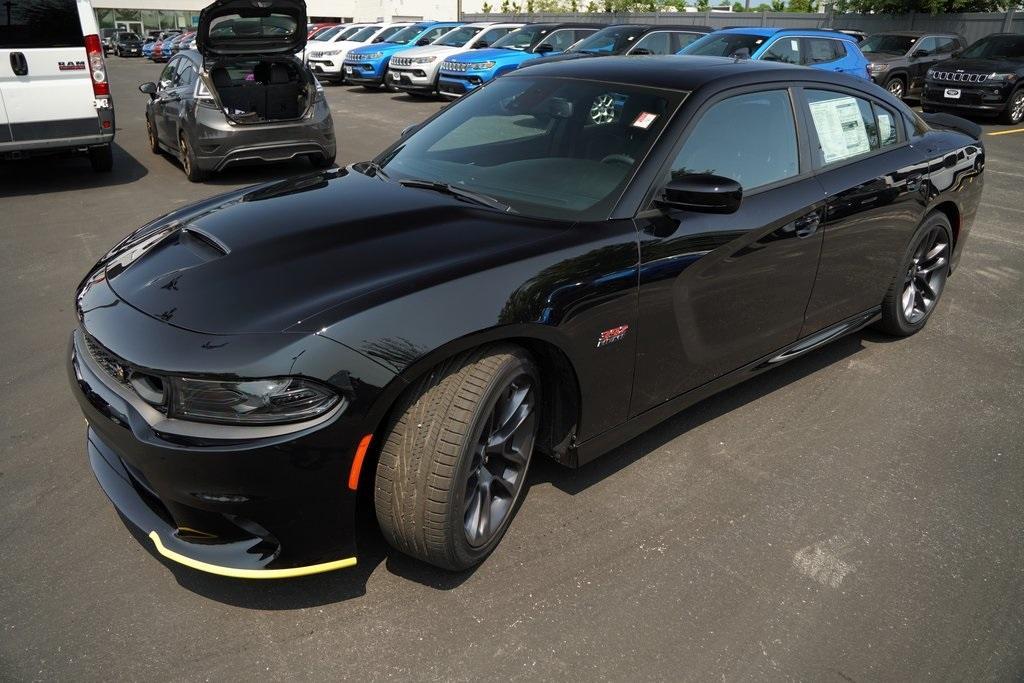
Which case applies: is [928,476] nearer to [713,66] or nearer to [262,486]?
[713,66]

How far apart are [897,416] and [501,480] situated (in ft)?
7.60

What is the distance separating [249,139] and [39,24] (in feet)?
7.51

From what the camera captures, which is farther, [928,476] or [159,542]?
[928,476]

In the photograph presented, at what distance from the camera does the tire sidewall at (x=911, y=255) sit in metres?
4.53

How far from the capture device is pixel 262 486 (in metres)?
2.22

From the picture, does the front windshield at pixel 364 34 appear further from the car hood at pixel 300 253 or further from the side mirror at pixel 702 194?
the side mirror at pixel 702 194

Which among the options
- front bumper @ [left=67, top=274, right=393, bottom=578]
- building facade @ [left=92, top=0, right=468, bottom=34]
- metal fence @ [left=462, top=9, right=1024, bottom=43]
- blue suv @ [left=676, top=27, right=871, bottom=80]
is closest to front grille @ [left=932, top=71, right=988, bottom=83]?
blue suv @ [left=676, top=27, right=871, bottom=80]

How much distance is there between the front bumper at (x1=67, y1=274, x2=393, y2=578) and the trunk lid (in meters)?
6.86

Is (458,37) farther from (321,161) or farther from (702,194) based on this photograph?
(702,194)

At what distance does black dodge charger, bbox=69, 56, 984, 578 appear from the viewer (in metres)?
2.25

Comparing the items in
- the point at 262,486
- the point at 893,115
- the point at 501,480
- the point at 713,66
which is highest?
the point at 713,66

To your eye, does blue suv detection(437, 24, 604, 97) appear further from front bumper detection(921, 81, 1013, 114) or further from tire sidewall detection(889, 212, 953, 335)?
tire sidewall detection(889, 212, 953, 335)

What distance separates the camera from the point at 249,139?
852 cm

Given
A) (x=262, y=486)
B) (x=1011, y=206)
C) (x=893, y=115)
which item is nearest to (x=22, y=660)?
(x=262, y=486)
